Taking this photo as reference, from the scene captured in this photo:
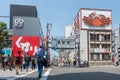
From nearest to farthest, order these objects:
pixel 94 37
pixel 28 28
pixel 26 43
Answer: pixel 26 43, pixel 28 28, pixel 94 37

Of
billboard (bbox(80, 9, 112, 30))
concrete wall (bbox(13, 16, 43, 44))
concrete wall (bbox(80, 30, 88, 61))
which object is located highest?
billboard (bbox(80, 9, 112, 30))

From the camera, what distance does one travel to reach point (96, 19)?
98.8m

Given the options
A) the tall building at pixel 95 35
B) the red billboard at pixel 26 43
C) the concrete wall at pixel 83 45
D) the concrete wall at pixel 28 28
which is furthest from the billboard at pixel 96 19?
the red billboard at pixel 26 43

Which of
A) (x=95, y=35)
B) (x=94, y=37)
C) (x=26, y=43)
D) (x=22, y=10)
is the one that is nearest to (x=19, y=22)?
(x=26, y=43)

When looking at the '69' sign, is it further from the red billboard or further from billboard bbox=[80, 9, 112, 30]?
billboard bbox=[80, 9, 112, 30]

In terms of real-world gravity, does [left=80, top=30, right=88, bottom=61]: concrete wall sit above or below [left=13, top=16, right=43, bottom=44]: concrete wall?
below

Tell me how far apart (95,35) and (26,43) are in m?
26.7

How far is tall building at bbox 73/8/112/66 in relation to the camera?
9661 centimetres

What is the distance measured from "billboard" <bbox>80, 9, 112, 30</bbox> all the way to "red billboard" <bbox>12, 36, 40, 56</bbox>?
20640mm

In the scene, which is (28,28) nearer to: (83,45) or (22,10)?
(83,45)

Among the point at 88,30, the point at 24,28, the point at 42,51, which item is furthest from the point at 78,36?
the point at 42,51

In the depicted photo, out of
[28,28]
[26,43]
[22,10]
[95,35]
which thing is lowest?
[26,43]

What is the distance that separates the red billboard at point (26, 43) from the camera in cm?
Answer: 7738

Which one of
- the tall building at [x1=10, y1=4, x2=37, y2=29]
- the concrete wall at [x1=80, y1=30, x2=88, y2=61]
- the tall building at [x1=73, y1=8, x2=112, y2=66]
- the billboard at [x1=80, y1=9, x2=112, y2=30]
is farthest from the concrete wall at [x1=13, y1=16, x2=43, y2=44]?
the tall building at [x1=10, y1=4, x2=37, y2=29]
